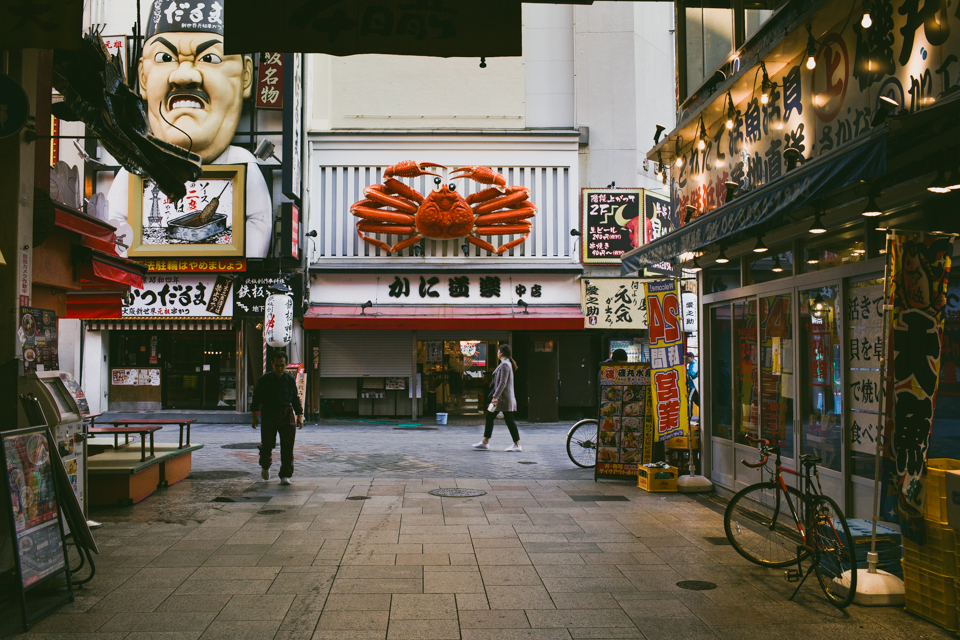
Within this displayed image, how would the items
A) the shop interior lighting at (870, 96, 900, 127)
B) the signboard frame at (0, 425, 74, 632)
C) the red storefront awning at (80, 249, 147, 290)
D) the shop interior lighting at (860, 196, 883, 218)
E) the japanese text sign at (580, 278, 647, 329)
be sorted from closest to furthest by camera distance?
the signboard frame at (0, 425, 74, 632), the shop interior lighting at (870, 96, 900, 127), the shop interior lighting at (860, 196, 883, 218), the red storefront awning at (80, 249, 147, 290), the japanese text sign at (580, 278, 647, 329)

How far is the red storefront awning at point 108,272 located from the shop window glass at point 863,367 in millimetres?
8688

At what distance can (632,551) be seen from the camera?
6.49m

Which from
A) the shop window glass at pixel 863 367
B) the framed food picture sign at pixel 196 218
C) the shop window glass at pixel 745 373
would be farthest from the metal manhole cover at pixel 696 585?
the framed food picture sign at pixel 196 218

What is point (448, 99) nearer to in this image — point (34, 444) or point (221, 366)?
point (221, 366)

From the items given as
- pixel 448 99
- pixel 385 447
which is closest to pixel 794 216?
pixel 385 447

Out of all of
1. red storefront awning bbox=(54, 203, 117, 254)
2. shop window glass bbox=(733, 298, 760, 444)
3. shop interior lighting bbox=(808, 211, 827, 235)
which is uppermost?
red storefront awning bbox=(54, 203, 117, 254)

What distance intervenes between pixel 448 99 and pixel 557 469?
13780 millimetres

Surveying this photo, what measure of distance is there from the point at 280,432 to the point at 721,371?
21.4ft

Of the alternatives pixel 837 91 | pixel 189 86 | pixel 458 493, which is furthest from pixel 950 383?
pixel 189 86

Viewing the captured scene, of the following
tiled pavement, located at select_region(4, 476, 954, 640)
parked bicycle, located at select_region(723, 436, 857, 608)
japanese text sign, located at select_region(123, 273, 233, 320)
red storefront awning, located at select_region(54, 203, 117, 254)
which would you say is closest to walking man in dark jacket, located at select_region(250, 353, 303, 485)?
tiled pavement, located at select_region(4, 476, 954, 640)

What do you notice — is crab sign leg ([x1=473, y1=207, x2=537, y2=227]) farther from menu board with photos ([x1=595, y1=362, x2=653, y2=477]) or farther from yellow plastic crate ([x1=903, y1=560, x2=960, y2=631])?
yellow plastic crate ([x1=903, y1=560, x2=960, y2=631])

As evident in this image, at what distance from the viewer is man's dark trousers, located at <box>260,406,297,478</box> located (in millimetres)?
9648

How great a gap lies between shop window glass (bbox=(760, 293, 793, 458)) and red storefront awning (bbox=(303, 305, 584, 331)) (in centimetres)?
1109

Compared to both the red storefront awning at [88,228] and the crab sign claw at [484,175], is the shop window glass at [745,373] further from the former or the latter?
the crab sign claw at [484,175]
